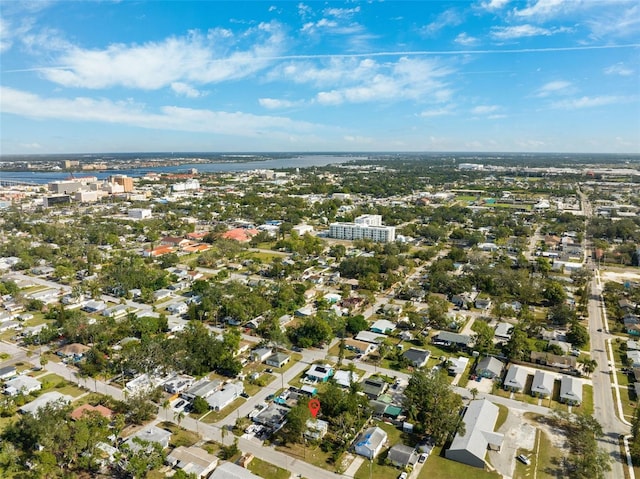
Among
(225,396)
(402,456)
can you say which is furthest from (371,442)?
(225,396)

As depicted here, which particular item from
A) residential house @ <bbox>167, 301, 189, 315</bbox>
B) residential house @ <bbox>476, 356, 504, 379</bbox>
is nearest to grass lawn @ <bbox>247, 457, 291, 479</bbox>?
residential house @ <bbox>476, 356, 504, 379</bbox>

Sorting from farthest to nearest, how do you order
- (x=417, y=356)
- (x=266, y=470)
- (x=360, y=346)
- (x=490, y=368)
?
(x=360, y=346) < (x=417, y=356) < (x=490, y=368) < (x=266, y=470)

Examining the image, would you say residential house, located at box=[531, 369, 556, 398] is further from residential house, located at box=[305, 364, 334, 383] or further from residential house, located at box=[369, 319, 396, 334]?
residential house, located at box=[305, 364, 334, 383]

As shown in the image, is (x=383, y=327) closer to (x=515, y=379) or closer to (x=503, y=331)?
(x=503, y=331)

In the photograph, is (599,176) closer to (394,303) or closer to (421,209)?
(421,209)

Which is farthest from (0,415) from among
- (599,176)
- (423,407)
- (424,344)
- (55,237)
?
Answer: (599,176)

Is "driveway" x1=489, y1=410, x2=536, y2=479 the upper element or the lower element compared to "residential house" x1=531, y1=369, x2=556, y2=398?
lower
